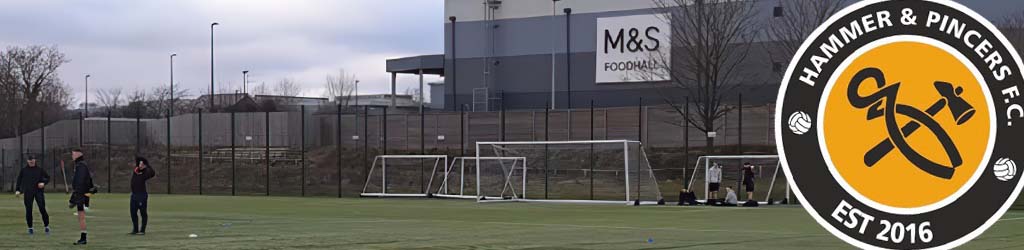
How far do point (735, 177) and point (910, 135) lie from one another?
4284 cm

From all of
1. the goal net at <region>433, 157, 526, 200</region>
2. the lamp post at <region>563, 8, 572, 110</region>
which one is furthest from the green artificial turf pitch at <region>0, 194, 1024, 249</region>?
the lamp post at <region>563, 8, 572, 110</region>

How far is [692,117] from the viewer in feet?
192

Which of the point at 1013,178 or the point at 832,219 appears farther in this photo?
the point at 832,219

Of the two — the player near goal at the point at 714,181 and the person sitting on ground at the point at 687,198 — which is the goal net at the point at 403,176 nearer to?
the person sitting on ground at the point at 687,198

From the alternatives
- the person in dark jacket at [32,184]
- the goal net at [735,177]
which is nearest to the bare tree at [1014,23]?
the goal net at [735,177]

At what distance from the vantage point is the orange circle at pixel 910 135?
131 inches

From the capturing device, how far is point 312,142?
235 feet

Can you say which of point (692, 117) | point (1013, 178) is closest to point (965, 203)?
point (1013, 178)

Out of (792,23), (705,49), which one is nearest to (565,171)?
(705,49)

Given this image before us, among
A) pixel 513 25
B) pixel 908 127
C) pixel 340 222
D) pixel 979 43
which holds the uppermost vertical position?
pixel 513 25

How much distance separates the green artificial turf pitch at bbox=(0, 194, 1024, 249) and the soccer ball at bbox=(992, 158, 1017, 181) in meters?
17.0

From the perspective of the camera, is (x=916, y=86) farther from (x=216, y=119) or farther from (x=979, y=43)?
(x=216, y=119)

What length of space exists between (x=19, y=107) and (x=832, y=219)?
316ft

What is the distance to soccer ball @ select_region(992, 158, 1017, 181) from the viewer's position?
10.8 feet
